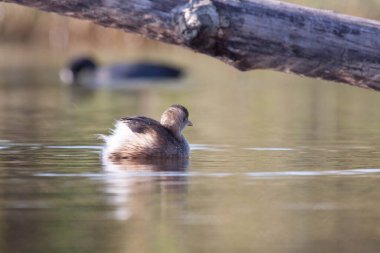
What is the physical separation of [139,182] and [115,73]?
51.4ft

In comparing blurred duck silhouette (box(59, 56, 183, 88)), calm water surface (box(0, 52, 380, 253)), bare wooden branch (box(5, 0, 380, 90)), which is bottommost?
calm water surface (box(0, 52, 380, 253))

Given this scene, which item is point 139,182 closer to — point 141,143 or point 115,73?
point 141,143

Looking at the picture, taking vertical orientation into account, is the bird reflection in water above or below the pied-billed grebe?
below

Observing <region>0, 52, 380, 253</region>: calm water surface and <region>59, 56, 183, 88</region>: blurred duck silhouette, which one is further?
<region>59, 56, 183, 88</region>: blurred duck silhouette

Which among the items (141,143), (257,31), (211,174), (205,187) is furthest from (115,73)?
(205,187)

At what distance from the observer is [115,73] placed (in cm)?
2259

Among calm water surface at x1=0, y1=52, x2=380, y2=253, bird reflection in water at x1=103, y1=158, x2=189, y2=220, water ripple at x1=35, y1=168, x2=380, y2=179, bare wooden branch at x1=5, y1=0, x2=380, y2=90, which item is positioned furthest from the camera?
water ripple at x1=35, y1=168, x2=380, y2=179

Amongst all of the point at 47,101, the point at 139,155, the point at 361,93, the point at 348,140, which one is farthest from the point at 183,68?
the point at 139,155

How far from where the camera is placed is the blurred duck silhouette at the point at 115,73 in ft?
72.1

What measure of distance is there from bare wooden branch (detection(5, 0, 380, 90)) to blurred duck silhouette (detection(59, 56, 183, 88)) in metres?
14.5

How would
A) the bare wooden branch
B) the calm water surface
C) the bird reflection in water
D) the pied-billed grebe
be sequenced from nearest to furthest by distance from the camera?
the calm water surface < the bird reflection in water < the bare wooden branch < the pied-billed grebe

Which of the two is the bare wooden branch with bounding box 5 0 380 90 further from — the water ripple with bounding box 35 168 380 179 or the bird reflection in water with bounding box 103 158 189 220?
the bird reflection in water with bounding box 103 158 189 220

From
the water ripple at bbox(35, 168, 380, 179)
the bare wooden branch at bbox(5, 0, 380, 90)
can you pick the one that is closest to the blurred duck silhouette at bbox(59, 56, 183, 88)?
the water ripple at bbox(35, 168, 380, 179)

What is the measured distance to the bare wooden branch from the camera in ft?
22.9
